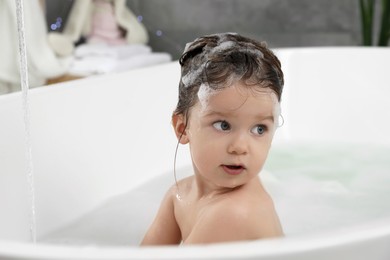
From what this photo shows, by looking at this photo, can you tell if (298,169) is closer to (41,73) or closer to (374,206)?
(374,206)

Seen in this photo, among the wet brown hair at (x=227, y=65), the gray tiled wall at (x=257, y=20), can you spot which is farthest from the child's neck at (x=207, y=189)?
the gray tiled wall at (x=257, y=20)

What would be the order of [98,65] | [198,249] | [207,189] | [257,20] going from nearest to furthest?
[198,249]
[207,189]
[98,65]
[257,20]

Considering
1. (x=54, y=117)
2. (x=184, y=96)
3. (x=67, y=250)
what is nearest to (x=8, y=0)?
(x=54, y=117)

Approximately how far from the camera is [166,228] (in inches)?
48.2

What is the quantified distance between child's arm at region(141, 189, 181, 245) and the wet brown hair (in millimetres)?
226

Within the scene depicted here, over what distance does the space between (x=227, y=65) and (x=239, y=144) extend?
0.12 metres

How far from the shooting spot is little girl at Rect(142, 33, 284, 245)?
0.99m

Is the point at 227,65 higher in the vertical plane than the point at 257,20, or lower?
higher

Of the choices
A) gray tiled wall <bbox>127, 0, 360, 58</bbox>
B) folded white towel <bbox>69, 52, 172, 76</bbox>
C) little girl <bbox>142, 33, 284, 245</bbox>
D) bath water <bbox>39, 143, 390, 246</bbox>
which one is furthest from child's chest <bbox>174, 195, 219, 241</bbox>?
gray tiled wall <bbox>127, 0, 360, 58</bbox>

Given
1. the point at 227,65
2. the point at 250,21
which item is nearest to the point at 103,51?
the point at 250,21

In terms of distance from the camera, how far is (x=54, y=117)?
1604mm

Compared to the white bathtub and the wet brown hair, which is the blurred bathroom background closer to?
the white bathtub

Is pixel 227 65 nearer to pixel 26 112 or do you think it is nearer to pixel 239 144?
pixel 239 144

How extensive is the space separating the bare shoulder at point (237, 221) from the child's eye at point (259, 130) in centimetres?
9
